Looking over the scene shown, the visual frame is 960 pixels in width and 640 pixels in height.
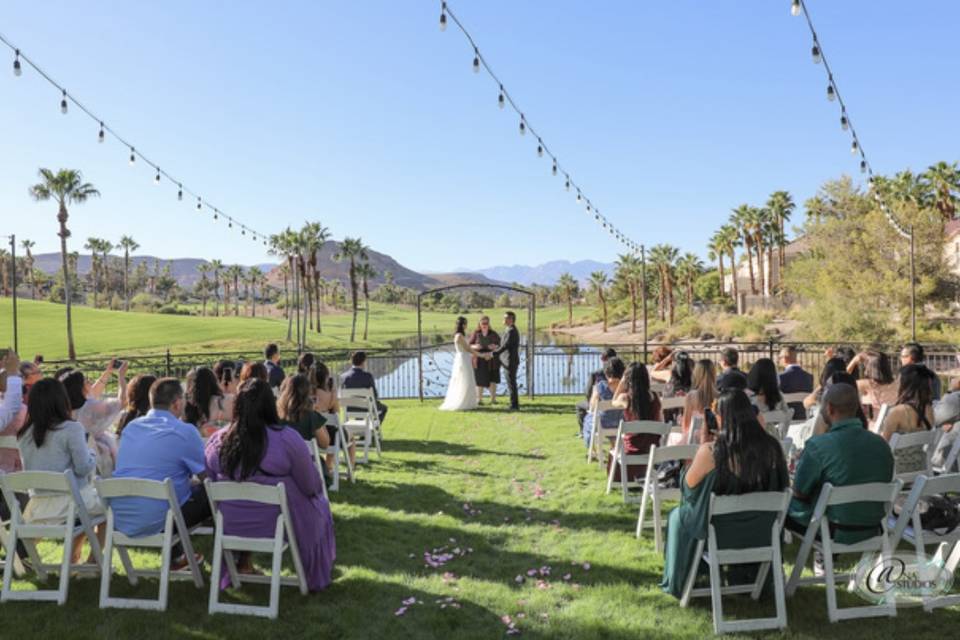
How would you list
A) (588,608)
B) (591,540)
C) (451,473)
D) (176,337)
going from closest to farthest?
(588,608)
(591,540)
(451,473)
(176,337)

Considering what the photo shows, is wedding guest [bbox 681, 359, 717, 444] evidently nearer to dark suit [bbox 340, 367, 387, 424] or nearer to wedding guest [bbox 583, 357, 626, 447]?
wedding guest [bbox 583, 357, 626, 447]

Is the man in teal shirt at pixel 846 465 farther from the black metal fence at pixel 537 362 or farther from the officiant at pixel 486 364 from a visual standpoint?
the officiant at pixel 486 364

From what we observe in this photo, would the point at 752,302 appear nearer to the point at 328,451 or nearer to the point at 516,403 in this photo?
the point at 516,403

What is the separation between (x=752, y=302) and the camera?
5897cm

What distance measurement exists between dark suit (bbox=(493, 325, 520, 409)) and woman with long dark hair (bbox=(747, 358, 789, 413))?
696 cm

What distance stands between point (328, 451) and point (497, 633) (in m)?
3.70

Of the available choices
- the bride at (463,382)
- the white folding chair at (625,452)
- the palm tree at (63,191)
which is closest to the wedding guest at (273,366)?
the white folding chair at (625,452)

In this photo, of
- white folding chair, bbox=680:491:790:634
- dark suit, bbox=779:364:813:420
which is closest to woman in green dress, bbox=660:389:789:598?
white folding chair, bbox=680:491:790:634

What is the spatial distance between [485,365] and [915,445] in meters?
9.51

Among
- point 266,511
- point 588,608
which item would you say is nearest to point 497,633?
point 588,608

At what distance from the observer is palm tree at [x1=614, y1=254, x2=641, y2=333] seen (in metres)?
73.0

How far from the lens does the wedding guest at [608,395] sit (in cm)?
803

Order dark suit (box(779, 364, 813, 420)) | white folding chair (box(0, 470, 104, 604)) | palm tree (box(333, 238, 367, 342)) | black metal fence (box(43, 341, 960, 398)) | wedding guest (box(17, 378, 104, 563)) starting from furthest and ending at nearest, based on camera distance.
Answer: palm tree (box(333, 238, 367, 342))
black metal fence (box(43, 341, 960, 398))
dark suit (box(779, 364, 813, 420))
wedding guest (box(17, 378, 104, 563))
white folding chair (box(0, 470, 104, 604))

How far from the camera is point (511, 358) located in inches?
541
